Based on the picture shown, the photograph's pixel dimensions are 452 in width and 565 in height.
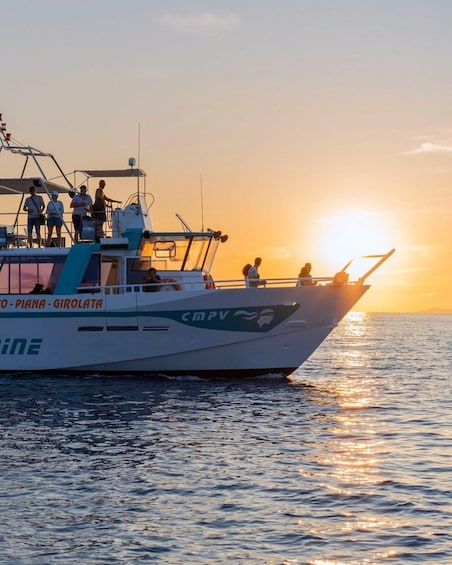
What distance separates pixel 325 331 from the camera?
2597 cm

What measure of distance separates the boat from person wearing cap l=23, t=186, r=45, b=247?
1.87ft

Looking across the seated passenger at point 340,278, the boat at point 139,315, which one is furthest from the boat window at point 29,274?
the seated passenger at point 340,278

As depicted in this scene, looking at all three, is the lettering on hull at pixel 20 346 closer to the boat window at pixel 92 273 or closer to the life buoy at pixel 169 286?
the boat window at pixel 92 273

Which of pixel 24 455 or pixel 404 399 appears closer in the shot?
pixel 24 455

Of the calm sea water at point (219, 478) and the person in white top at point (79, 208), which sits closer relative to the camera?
the calm sea water at point (219, 478)

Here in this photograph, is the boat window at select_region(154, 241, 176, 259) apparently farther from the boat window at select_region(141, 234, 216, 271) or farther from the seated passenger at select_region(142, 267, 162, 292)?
the seated passenger at select_region(142, 267, 162, 292)

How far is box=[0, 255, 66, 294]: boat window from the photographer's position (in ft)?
87.7

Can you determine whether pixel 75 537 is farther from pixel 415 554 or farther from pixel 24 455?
pixel 24 455

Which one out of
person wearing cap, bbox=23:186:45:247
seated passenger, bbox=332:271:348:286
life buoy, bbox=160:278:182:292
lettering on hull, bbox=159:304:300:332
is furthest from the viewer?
person wearing cap, bbox=23:186:45:247

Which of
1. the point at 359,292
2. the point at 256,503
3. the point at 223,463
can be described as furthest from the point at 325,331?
the point at 256,503

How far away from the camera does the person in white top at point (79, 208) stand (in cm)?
2770

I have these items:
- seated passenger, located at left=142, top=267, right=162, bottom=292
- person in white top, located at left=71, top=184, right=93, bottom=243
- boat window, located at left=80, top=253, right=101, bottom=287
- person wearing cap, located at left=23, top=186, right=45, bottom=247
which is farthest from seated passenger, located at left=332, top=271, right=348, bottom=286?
person wearing cap, located at left=23, top=186, right=45, bottom=247

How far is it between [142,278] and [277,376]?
5.09 meters

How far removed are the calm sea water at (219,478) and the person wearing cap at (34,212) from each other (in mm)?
5853
